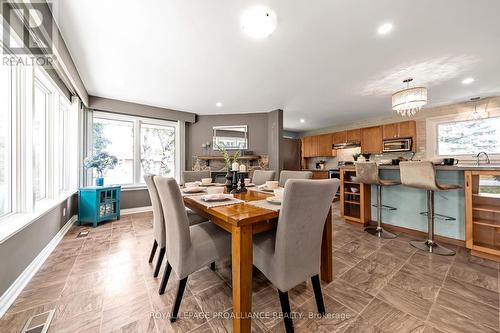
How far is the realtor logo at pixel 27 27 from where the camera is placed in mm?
1300

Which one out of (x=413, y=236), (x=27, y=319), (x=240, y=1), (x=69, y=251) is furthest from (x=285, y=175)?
(x=69, y=251)

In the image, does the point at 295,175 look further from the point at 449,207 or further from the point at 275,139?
the point at 275,139

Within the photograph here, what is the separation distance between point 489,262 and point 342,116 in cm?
393

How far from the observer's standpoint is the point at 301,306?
1.36 m

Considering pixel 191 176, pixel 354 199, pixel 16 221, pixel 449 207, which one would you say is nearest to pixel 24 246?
pixel 16 221

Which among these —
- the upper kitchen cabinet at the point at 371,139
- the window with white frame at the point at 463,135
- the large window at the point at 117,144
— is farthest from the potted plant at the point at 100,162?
the window with white frame at the point at 463,135

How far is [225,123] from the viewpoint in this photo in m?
4.75

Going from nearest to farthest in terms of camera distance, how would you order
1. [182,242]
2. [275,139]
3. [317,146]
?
[182,242] → [275,139] → [317,146]

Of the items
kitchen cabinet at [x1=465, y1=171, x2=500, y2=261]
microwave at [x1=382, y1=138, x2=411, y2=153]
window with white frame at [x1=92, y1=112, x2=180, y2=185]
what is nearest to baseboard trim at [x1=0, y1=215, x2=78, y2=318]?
window with white frame at [x1=92, y1=112, x2=180, y2=185]

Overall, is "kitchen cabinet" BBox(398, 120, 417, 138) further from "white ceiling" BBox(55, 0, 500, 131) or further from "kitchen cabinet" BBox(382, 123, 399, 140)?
"white ceiling" BBox(55, 0, 500, 131)

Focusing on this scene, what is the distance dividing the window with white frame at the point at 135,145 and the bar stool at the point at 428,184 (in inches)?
174

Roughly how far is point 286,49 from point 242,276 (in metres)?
2.29

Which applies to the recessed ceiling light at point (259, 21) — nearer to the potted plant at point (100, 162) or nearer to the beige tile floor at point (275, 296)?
the beige tile floor at point (275, 296)

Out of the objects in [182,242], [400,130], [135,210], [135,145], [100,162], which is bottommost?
[135,210]
